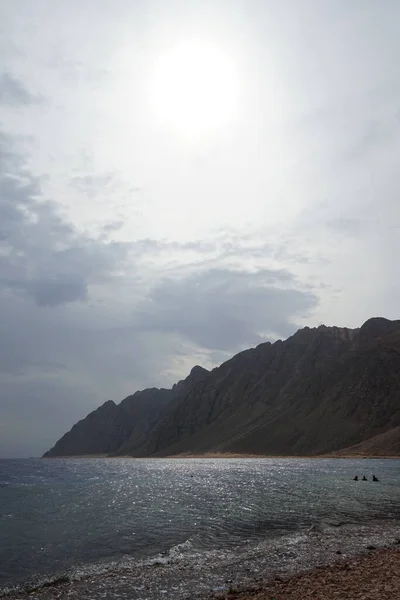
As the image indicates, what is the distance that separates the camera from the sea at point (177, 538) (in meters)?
20.1

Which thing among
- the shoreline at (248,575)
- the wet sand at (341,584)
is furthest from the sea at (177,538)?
the wet sand at (341,584)

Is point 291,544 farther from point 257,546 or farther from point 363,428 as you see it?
point 363,428

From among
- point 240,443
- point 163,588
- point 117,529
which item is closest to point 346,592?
point 163,588

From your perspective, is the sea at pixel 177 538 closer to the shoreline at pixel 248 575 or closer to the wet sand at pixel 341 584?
the shoreline at pixel 248 575

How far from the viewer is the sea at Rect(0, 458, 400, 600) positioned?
20.1 metres

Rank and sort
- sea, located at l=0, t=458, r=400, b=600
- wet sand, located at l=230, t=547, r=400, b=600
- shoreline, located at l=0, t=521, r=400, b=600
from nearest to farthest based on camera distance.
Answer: wet sand, located at l=230, t=547, r=400, b=600 < shoreline, located at l=0, t=521, r=400, b=600 < sea, located at l=0, t=458, r=400, b=600

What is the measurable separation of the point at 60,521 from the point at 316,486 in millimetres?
32221

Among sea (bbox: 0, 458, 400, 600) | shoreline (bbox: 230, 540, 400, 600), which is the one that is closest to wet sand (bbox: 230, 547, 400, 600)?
shoreline (bbox: 230, 540, 400, 600)

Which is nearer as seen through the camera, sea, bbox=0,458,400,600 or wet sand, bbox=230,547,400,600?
wet sand, bbox=230,547,400,600

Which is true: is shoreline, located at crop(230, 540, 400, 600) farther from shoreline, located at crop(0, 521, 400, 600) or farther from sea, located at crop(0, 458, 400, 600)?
sea, located at crop(0, 458, 400, 600)

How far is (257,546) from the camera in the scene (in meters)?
25.9

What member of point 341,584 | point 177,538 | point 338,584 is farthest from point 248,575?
point 177,538

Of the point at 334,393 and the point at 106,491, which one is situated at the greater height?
the point at 334,393

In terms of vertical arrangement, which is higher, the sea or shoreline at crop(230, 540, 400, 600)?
shoreline at crop(230, 540, 400, 600)
